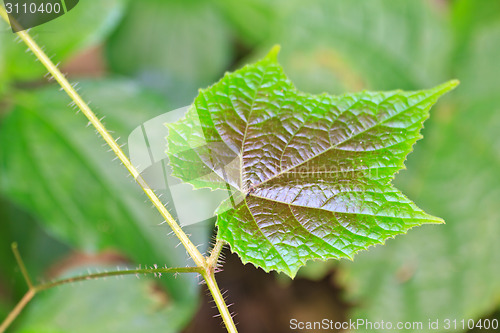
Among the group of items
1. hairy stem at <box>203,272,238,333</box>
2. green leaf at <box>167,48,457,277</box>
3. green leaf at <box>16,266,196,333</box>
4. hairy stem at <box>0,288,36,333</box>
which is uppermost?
green leaf at <box>167,48,457,277</box>

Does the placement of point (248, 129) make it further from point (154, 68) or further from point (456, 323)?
point (154, 68)

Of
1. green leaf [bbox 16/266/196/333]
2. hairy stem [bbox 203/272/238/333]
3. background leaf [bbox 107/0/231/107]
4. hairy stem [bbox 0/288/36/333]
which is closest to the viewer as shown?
hairy stem [bbox 203/272/238/333]

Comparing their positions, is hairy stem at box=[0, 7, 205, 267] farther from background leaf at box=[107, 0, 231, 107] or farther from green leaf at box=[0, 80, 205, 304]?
background leaf at box=[107, 0, 231, 107]

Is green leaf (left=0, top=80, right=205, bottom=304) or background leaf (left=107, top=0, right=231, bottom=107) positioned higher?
background leaf (left=107, top=0, right=231, bottom=107)

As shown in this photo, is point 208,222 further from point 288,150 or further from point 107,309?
point 288,150

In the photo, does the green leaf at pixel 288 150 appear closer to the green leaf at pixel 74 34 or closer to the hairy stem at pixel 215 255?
the hairy stem at pixel 215 255

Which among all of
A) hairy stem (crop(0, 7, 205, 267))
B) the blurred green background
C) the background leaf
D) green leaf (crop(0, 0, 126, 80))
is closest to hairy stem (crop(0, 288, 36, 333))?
hairy stem (crop(0, 7, 205, 267))

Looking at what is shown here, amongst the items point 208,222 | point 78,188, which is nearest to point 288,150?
point 208,222

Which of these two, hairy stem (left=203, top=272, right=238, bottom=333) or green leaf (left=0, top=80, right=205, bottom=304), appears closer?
hairy stem (left=203, top=272, right=238, bottom=333)

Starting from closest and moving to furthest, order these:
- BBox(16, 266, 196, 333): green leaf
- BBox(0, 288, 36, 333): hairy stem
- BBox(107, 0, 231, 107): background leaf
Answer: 1. BBox(0, 288, 36, 333): hairy stem
2. BBox(16, 266, 196, 333): green leaf
3. BBox(107, 0, 231, 107): background leaf
